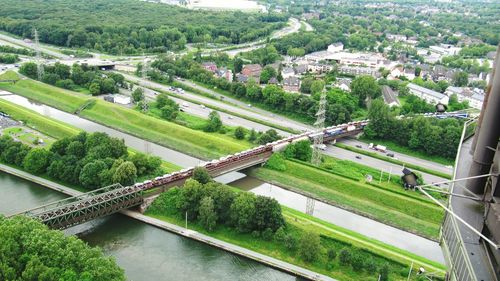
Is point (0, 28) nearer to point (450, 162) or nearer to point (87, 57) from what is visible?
point (87, 57)

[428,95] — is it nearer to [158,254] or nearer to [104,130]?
[104,130]

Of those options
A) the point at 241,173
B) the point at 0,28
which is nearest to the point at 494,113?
the point at 241,173

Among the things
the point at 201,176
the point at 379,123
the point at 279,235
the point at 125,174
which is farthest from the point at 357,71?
the point at 279,235

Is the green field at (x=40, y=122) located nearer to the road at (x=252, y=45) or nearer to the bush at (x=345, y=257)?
the bush at (x=345, y=257)

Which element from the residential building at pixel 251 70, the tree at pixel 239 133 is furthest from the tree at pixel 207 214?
the residential building at pixel 251 70

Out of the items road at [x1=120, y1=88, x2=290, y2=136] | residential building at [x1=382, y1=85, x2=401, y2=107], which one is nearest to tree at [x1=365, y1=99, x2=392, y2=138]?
road at [x1=120, y1=88, x2=290, y2=136]

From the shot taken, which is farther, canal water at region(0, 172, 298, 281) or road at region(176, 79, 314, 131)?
road at region(176, 79, 314, 131)

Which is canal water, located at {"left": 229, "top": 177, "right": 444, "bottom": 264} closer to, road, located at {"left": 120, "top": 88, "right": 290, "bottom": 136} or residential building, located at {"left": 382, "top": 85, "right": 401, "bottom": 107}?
road, located at {"left": 120, "top": 88, "right": 290, "bottom": 136}
